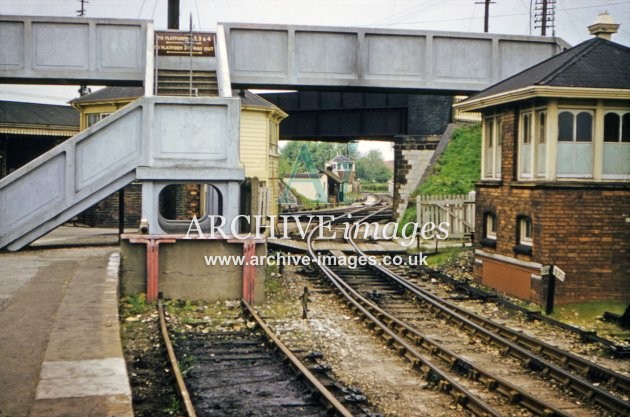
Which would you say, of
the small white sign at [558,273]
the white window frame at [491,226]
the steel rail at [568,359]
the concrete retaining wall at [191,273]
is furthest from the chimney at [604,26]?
the concrete retaining wall at [191,273]

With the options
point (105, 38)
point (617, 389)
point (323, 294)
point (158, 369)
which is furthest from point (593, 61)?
point (105, 38)

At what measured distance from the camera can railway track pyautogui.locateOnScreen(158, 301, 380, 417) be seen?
8141 millimetres

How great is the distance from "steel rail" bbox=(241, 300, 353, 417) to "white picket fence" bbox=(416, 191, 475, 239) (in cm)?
1204

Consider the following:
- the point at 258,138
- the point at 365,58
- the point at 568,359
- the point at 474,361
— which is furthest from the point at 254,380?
the point at 258,138

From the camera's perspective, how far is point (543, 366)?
10008 mm

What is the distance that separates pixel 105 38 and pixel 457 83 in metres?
10.1

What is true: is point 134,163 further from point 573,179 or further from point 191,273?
point 573,179

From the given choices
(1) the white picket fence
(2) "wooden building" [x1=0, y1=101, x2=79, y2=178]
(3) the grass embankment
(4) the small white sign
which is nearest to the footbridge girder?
(4) the small white sign

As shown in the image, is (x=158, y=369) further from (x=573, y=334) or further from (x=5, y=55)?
(x=5, y=55)

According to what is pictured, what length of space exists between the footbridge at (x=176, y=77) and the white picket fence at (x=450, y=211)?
159 inches

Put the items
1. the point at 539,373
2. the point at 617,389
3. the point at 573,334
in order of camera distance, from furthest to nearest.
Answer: the point at 573,334, the point at 539,373, the point at 617,389

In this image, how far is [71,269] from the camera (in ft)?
50.4

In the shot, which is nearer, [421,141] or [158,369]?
[158,369]

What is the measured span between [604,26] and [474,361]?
1023cm
